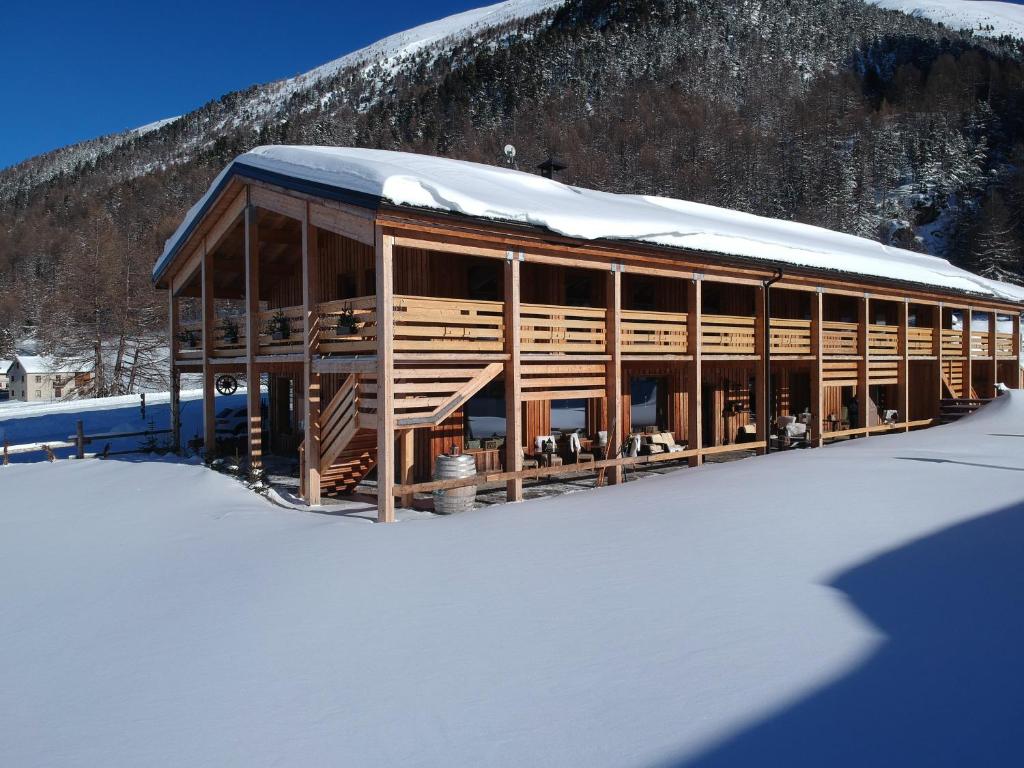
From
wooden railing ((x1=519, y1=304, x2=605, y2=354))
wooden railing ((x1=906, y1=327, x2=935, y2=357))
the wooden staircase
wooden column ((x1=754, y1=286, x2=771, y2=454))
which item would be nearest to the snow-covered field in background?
the wooden staircase

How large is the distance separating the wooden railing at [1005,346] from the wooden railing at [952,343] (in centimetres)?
358

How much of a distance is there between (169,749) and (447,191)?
8364 millimetres

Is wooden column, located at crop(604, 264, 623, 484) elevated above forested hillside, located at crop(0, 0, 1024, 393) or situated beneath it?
situated beneath

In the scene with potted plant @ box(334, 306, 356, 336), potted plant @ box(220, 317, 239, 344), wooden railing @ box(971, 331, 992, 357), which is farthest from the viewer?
wooden railing @ box(971, 331, 992, 357)

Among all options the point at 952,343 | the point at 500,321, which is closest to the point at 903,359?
the point at 952,343

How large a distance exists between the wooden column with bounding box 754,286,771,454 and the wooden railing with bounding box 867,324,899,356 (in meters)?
4.94

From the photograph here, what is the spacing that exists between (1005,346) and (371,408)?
26883 millimetres

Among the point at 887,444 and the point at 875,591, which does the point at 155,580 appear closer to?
the point at 875,591

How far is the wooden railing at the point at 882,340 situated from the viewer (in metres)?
19.7

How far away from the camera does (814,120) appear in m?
100

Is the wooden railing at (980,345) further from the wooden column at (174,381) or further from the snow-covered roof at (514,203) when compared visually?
the wooden column at (174,381)

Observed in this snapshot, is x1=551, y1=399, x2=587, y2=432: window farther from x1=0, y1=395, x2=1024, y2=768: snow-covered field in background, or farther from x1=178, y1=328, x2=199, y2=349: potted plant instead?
x1=178, y1=328, x2=199, y2=349: potted plant

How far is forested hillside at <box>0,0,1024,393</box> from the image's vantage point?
6612 cm

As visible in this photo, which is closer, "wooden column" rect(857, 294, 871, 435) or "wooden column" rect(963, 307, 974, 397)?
"wooden column" rect(857, 294, 871, 435)
